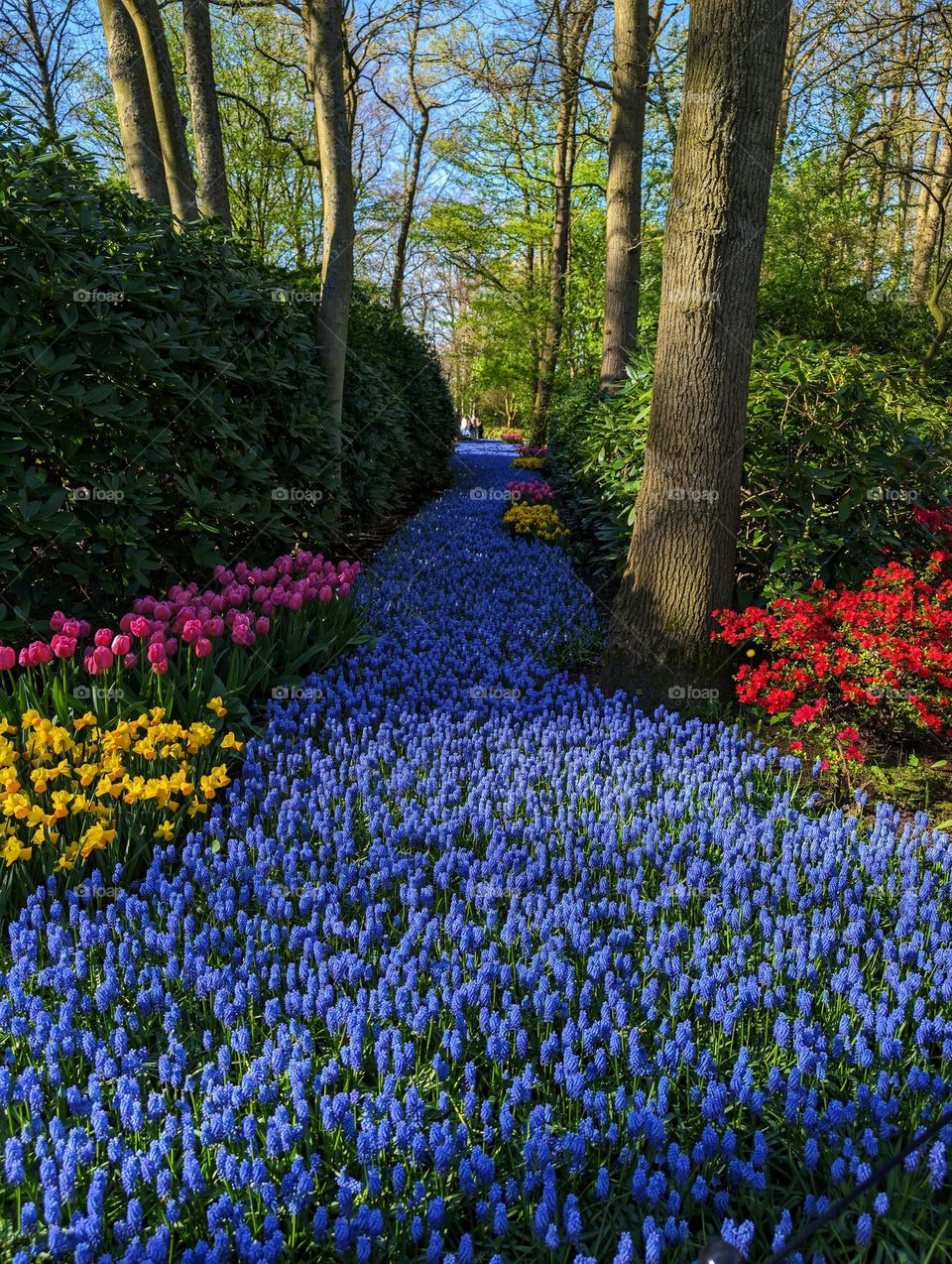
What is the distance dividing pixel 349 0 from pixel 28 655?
14980 mm

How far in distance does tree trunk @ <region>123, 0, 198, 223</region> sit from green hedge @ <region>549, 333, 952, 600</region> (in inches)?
193

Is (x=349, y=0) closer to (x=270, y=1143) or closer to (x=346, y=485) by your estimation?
(x=346, y=485)

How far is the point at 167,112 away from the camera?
27.0 ft

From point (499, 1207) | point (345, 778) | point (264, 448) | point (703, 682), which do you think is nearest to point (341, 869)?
point (345, 778)

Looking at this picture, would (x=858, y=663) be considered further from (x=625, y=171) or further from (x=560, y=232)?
(x=560, y=232)

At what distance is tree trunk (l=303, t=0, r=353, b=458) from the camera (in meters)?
7.30

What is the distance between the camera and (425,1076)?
2299 mm

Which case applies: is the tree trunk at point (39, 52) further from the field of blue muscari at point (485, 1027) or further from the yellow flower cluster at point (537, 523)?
the field of blue muscari at point (485, 1027)

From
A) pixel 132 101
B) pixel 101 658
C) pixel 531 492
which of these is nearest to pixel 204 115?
pixel 132 101

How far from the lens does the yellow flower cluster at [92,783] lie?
10.2 feet

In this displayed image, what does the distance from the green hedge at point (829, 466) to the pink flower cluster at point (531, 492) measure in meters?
5.01

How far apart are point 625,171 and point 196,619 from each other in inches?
360

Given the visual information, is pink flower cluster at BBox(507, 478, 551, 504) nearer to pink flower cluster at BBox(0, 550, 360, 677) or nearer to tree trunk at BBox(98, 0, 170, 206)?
tree trunk at BBox(98, 0, 170, 206)

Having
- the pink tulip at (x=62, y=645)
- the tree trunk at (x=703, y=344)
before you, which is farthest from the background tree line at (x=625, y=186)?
the pink tulip at (x=62, y=645)
